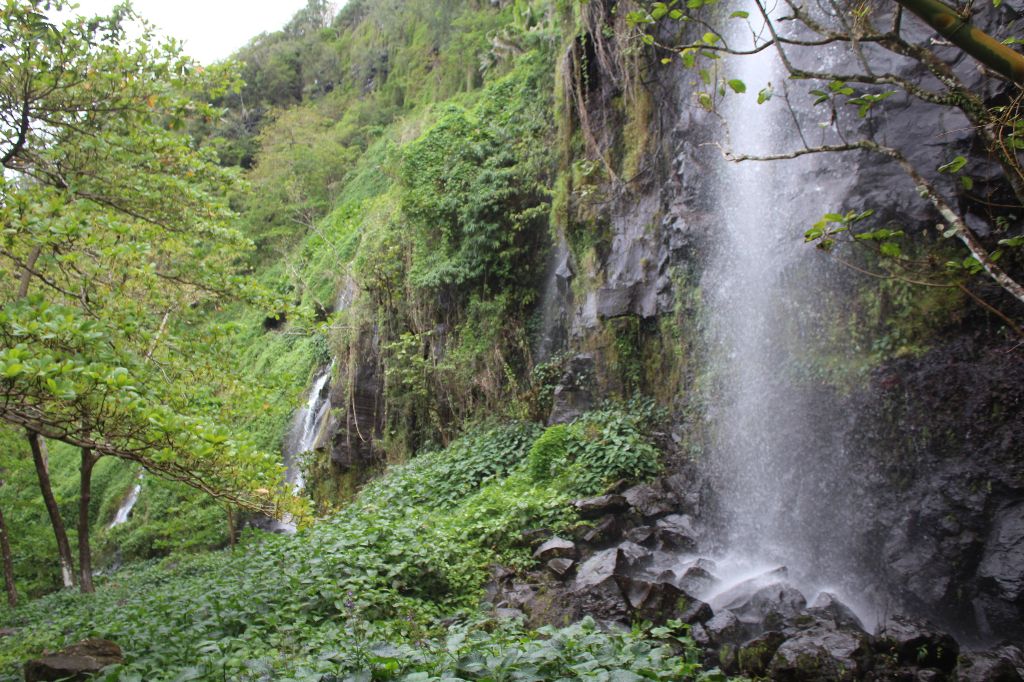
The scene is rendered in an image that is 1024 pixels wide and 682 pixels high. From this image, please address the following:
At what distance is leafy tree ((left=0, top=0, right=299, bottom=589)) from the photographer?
407 centimetres

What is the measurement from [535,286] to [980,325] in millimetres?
7117

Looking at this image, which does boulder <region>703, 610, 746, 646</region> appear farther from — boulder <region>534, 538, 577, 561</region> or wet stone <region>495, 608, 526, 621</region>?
boulder <region>534, 538, 577, 561</region>

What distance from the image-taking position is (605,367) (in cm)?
956

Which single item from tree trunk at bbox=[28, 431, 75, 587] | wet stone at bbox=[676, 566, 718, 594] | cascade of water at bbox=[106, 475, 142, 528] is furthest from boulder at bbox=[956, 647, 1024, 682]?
cascade of water at bbox=[106, 475, 142, 528]

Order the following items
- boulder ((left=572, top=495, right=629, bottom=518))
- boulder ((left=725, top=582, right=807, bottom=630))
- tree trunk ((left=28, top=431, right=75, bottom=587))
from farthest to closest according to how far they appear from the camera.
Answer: tree trunk ((left=28, top=431, right=75, bottom=587))
boulder ((left=572, top=495, right=629, bottom=518))
boulder ((left=725, top=582, right=807, bottom=630))

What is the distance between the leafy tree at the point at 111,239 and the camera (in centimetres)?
407

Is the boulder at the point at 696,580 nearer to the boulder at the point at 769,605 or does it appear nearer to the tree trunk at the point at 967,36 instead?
the boulder at the point at 769,605

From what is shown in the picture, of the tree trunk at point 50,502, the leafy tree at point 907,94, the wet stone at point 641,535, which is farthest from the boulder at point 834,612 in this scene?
the tree trunk at point 50,502

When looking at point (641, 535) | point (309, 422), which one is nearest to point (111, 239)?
point (641, 535)

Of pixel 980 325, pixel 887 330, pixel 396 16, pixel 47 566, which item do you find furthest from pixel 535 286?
pixel 396 16

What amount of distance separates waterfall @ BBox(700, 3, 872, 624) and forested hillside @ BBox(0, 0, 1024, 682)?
1.5 inches

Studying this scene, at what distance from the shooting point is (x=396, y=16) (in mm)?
29109

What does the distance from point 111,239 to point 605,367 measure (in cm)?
634

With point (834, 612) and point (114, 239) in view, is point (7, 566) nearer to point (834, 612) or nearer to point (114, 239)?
point (114, 239)
